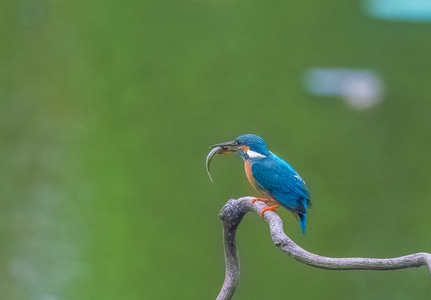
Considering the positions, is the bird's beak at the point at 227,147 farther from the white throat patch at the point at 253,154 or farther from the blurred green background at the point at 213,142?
the blurred green background at the point at 213,142

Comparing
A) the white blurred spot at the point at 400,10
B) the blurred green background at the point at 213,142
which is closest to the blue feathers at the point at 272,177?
the blurred green background at the point at 213,142

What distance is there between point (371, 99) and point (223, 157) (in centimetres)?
34

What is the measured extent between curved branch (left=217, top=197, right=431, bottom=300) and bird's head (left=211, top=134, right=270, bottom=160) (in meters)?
0.04

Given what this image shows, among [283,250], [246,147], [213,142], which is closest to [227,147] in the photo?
[246,147]

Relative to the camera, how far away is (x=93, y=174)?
168 cm

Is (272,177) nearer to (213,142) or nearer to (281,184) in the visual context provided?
(281,184)

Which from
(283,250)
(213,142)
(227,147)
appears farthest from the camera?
(213,142)

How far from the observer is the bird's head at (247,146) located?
577 millimetres

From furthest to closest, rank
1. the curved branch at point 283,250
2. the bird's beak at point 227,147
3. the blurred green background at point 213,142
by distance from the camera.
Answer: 1. the blurred green background at point 213,142
2. the bird's beak at point 227,147
3. the curved branch at point 283,250

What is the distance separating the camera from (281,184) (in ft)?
1.94

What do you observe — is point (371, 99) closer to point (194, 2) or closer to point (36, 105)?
point (194, 2)

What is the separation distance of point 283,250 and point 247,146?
118 millimetres

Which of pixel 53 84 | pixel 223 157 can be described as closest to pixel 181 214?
pixel 223 157

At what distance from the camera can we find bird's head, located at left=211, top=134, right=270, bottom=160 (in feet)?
1.89
